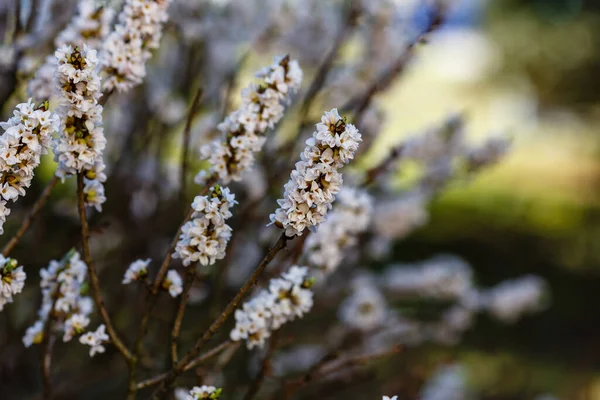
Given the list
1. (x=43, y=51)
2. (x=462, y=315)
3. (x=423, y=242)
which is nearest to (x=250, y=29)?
(x=43, y=51)

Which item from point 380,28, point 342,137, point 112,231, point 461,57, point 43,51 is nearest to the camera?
point 342,137

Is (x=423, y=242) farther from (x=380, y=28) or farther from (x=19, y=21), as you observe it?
(x=19, y=21)

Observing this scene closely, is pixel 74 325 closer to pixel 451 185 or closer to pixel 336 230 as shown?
pixel 336 230

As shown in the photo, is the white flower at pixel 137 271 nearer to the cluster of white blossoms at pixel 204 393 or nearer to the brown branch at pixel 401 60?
the cluster of white blossoms at pixel 204 393

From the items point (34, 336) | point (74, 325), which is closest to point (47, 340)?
point (34, 336)

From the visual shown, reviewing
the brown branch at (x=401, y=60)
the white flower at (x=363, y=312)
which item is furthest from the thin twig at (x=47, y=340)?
the white flower at (x=363, y=312)

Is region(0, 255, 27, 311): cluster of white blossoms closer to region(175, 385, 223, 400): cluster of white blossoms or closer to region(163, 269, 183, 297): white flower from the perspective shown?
region(163, 269, 183, 297): white flower

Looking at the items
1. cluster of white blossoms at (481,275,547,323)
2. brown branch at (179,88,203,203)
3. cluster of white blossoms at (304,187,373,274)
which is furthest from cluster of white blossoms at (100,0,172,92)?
cluster of white blossoms at (481,275,547,323)
